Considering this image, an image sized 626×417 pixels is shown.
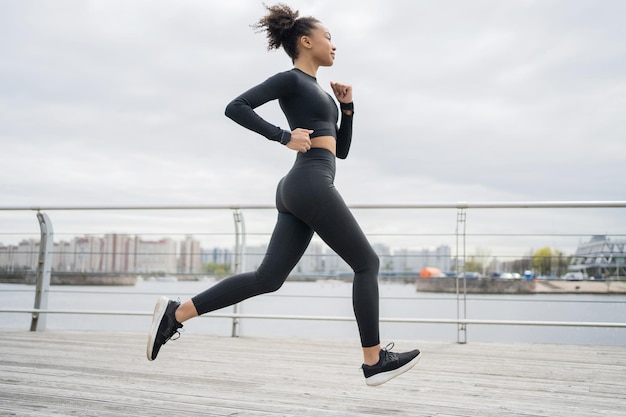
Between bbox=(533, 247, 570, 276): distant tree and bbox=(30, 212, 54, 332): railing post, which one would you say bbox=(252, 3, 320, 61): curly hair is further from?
bbox=(30, 212, 54, 332): railing post

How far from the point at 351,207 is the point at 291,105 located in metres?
2.48

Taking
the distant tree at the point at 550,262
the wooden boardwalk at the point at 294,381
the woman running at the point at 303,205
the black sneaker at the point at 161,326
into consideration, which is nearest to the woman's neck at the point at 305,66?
the woman running at the point at 303,205

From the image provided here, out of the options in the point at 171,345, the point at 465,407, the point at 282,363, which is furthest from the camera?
the point at 171,345

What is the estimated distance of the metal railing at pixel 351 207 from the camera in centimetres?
392

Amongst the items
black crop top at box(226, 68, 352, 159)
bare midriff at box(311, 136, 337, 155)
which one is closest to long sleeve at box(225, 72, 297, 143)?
black crop top at box(226, 68, 352, 159)

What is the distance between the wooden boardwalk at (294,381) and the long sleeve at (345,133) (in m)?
0.93

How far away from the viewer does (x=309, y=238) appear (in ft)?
6.23

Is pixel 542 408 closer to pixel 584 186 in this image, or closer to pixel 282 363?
pixel 282 363

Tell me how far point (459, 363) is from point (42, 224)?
142 inches

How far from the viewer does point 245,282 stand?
186 centimetres

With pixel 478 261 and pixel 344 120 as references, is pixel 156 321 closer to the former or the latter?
pixel 344 120

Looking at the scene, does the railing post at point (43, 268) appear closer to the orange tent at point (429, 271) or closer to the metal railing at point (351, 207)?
the metal railing at point (351, 207)

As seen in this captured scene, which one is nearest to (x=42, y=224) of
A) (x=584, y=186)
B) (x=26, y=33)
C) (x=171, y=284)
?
(x=171, y=284)

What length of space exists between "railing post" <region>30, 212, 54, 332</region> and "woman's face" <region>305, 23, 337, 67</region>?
364 cm
